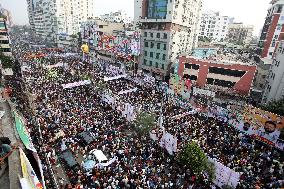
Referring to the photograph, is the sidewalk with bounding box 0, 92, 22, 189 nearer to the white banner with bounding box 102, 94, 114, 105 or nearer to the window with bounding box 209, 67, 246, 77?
the white banner with bounding box 102, 94, 114, 105

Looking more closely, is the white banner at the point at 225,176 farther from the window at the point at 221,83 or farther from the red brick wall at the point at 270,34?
the red brick wall at the point at 270,34

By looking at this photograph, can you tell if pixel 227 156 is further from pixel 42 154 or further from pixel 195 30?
pixel 195 30

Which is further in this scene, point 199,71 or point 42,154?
point 199,71

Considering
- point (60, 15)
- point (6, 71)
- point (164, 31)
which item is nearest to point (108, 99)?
point (164, 31)

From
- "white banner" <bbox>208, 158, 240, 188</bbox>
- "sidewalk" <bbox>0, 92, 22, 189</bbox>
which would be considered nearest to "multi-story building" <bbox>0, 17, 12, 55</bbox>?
"sidewalk" <bbox>0, 92, 22, 189</bbox>

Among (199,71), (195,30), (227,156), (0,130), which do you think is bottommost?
(227,156)

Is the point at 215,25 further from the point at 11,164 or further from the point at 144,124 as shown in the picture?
the point at 11,164

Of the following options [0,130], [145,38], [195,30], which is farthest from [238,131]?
[195,30]
